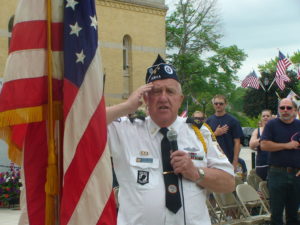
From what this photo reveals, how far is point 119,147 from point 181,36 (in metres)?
37.7

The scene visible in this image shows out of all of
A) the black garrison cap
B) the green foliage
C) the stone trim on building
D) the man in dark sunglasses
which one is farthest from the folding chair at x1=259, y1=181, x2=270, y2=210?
the stone trim on building

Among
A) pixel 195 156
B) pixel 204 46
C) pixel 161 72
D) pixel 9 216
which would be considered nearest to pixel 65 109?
pixel 161 72

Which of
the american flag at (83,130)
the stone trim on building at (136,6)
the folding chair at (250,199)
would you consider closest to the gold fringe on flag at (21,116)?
the american flag at (83,130)

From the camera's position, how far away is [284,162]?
8.02 meters

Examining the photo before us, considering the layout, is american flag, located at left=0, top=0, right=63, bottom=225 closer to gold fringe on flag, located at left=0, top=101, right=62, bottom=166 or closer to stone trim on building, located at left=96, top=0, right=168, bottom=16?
gold fringe on flag, located at left=0, top=101, right=62, bottom=166

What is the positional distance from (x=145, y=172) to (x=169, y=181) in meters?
0.17

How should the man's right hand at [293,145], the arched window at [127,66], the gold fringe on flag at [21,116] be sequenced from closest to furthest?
the gold fringe on flag at [21,116] < the man's right hand at [293,145] < the arched window at [127,66]

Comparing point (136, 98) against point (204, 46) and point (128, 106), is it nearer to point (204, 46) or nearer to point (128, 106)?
point (128, 106)

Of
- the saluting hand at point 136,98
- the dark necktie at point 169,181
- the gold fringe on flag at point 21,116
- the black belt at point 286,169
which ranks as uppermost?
the saluting hand at point 136,98

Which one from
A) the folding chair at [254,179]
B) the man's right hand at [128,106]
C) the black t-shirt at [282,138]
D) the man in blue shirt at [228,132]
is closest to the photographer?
the man's right hand at [128,106]

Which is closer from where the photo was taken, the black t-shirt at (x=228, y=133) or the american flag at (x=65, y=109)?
the american flag at (x=65, y=109)

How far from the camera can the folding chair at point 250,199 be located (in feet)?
30.0

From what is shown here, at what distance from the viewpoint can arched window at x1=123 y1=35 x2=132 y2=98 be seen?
83.5 ft

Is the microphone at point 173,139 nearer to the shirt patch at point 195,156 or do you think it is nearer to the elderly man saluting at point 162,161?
the elderly man saluting at point 162,161
